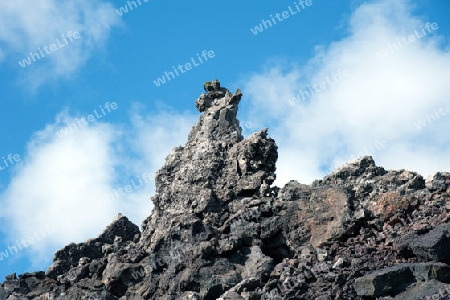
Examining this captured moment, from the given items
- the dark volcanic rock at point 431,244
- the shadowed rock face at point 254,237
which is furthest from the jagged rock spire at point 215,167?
the dark volcanic rock at point 431,244

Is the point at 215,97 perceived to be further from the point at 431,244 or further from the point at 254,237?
the point at 431,244

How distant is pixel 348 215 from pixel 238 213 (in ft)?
21.7

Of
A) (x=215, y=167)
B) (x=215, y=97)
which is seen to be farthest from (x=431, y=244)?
(x=215, y=97)

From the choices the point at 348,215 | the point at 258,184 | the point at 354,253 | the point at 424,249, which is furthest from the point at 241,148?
the point at 424,249

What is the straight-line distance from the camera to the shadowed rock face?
97.9ft

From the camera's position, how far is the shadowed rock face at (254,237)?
2984cm

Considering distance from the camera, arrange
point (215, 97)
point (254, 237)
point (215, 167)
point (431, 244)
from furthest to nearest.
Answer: point (215, 97) → point (215, 167) → point (254, 237) → point (431, 244)

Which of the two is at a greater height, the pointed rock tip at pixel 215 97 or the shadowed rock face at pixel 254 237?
the pointed rock tip at pixel 215 97

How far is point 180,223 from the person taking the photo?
37.0m

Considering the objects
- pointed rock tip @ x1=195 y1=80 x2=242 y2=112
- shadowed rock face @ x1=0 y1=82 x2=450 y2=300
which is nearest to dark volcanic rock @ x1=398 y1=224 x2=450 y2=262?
shadowed rock face @ x1=0 y1=82 x2=450 y2=300

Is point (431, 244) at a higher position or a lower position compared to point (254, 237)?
lower

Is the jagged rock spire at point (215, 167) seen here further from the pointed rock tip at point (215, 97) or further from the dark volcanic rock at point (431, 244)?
the dark volcanic rock at point (431, 244)

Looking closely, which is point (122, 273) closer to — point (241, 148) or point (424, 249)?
point (241, 148)

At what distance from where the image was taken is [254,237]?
35750 mm
